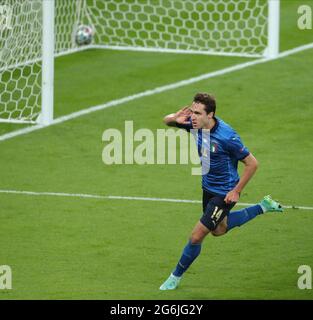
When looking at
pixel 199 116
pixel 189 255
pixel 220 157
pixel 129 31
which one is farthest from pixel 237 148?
Answer: pixel 129 31

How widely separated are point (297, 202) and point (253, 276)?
9.42ft

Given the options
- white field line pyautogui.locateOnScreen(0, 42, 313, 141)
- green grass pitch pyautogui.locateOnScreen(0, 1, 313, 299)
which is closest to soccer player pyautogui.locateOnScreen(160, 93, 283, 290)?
green grass pitch pyautogui.locateOnScreen(0, 1, 313, 299)

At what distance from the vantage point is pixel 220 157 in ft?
38.2

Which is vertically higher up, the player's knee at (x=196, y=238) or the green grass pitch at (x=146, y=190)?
the player's knee at (x=196, y=238)

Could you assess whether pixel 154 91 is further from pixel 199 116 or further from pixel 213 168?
pixel 199 116

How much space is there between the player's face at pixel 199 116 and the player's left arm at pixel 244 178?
524 millimetres

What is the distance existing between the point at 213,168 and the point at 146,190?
142 inches

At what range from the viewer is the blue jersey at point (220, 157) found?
37.8 ft

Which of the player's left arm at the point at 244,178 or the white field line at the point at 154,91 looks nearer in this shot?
the player's left arm at the point at 244,178

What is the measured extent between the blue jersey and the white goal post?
6.81m

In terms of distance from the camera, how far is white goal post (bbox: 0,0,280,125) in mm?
18266

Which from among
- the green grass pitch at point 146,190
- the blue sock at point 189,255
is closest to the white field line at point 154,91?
the green grass pitch at point 146,190

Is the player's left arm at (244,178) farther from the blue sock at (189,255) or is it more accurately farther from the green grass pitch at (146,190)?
the green grass pitch at (146,190)

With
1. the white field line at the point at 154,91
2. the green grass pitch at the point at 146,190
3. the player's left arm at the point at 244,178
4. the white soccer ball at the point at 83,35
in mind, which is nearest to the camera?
the player's left arm at the point at 244,178
